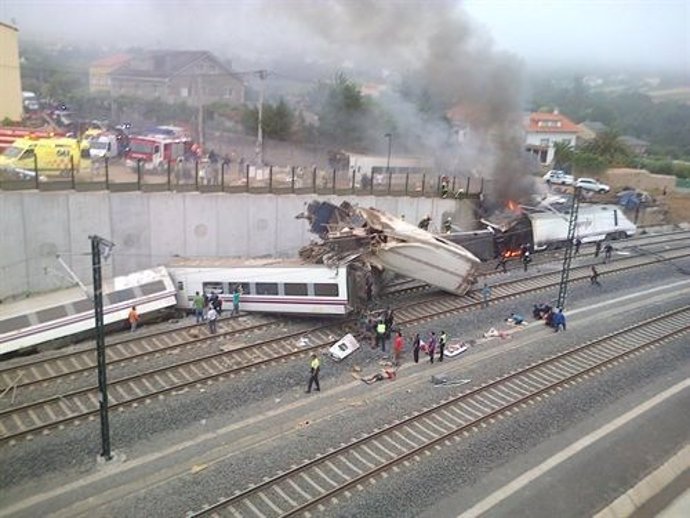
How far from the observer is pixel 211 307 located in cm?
1845

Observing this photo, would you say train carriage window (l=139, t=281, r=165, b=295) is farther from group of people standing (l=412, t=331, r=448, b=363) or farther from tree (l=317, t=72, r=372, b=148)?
tree (l=317, t=72, r=372, b=148)

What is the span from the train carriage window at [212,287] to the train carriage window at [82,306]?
3.32 m

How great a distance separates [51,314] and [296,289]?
6654 mm

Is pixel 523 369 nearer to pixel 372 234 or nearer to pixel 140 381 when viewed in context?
pixel 372 234

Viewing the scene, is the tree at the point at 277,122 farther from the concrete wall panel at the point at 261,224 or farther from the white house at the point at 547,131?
the white house at the point at 547,131

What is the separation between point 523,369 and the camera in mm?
15773

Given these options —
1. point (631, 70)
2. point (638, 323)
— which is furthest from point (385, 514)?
point (631, 70)

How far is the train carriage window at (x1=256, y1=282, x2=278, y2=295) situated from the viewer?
1848 cm

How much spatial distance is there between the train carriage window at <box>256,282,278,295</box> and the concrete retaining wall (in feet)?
16.3

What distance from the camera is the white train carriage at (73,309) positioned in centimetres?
1625

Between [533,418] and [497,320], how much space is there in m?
6.35

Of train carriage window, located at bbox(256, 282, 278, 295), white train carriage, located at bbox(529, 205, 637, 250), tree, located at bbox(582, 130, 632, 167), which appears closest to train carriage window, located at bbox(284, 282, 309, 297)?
train carriage window, located at bbox(256, 282, 278, 295)

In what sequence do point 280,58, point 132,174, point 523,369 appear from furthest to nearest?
1. point 280,58
2. point 132,174
3. point 523,369

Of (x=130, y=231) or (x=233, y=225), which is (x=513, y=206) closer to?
(x=233, y=225)
